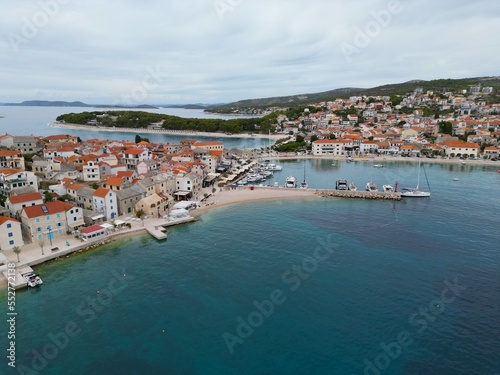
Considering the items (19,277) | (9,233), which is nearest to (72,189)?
(9,233)

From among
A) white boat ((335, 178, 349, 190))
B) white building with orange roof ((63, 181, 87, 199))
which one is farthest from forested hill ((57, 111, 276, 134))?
white building with orange roof ((63, 181, 87, 199))

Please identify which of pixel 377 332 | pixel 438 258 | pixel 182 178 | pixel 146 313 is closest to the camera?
pixel 377 332

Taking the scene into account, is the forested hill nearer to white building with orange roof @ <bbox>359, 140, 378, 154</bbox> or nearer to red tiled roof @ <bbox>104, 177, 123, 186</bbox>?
white building with orange roof @ <bbox>359, 140, 378, 154</bbox>

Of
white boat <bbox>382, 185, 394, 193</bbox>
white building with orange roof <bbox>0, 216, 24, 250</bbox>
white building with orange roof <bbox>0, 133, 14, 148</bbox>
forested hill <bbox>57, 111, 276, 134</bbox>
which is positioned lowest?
white boat <bbox>382, 185, 394, 193</bbox>

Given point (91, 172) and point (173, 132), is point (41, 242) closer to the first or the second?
point (91, 172)

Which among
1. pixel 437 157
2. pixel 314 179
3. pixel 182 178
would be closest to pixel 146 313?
pixel 182 178

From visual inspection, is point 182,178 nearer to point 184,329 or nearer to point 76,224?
point 76,224

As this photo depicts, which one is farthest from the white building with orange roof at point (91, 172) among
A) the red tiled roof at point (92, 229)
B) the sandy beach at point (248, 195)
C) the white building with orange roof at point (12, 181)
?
the red tiled roof at point (92, 229)
